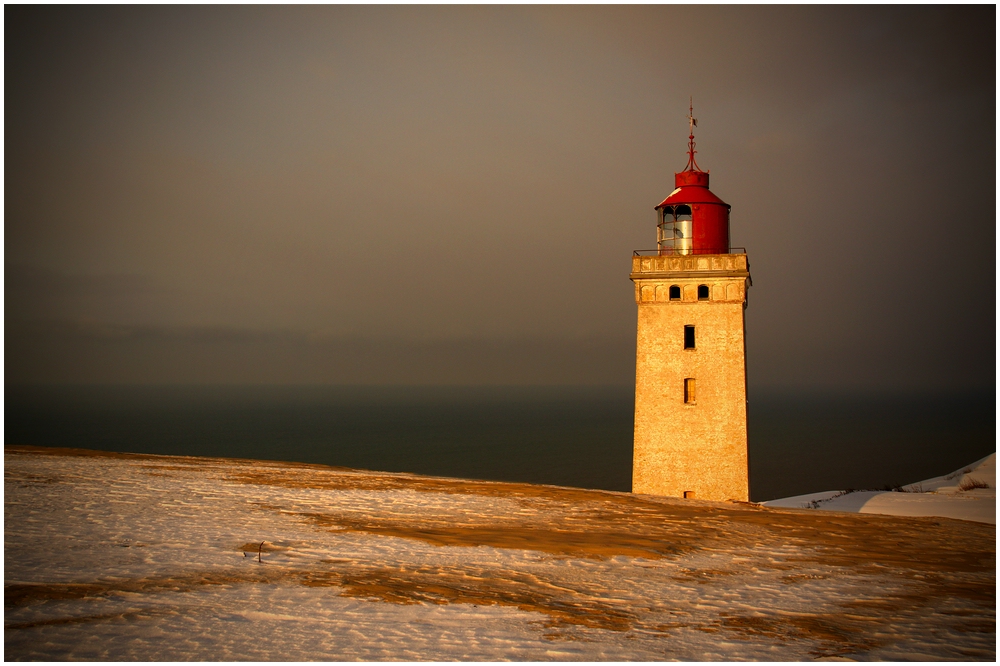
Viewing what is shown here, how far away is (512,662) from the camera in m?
5.25

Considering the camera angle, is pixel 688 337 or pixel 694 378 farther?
pixel 688 337

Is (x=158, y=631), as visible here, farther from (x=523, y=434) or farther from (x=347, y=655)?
(x=523, y=434)

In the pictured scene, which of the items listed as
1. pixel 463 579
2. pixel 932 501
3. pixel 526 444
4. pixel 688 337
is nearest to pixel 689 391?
pixel 688 337

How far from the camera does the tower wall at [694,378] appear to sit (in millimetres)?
19906

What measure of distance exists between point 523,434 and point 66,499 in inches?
3597

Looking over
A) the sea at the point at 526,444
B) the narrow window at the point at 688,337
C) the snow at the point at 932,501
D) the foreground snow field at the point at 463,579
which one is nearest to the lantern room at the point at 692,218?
the narrow window at the point at 688,337

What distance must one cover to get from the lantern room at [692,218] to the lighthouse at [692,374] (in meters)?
0.28

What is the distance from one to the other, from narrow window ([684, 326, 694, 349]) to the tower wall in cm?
14

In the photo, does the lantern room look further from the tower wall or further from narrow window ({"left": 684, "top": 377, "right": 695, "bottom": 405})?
narrow window ({"left": 684, "top": 377, "right": 695, "bottom": 405})

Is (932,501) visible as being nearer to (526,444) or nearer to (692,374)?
(692,374)

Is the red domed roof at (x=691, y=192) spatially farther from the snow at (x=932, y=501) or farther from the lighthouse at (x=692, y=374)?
the snow at (x=932, y=501)

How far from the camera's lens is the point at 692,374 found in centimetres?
2014

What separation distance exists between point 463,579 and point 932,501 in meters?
17.8

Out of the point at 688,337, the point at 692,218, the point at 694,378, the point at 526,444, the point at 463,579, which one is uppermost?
the point at 692,218
